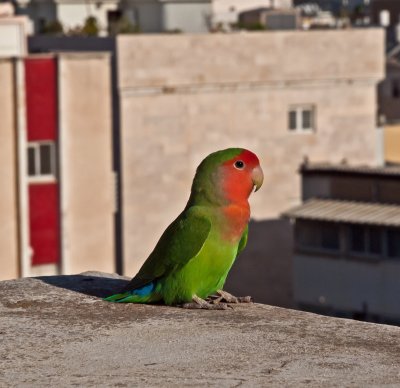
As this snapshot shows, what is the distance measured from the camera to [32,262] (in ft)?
119

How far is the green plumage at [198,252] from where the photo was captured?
8.83 metres

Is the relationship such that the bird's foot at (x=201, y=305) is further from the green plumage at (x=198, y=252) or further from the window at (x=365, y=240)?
the window at (x=365, y=240)

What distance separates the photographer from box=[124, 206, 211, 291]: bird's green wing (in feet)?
29.0

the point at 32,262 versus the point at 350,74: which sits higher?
the point at 350,74

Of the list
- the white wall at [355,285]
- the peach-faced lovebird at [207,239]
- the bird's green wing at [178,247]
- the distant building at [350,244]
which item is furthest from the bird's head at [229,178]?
the distant building at [350,244]

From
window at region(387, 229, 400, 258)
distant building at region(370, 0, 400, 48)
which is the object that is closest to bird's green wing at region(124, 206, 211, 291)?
window at region(387, 229, 400, 258)

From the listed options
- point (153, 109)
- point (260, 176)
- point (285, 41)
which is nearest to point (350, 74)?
point (285, 41)

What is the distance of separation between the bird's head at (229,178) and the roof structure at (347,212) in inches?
993

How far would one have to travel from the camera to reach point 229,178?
890 centimetres

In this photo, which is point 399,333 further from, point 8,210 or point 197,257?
point 8,210

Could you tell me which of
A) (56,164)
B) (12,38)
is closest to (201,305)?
(56,164)

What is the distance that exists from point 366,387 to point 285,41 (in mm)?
34381

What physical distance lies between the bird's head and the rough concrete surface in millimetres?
576

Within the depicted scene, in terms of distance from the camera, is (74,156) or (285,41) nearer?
(74,156)
